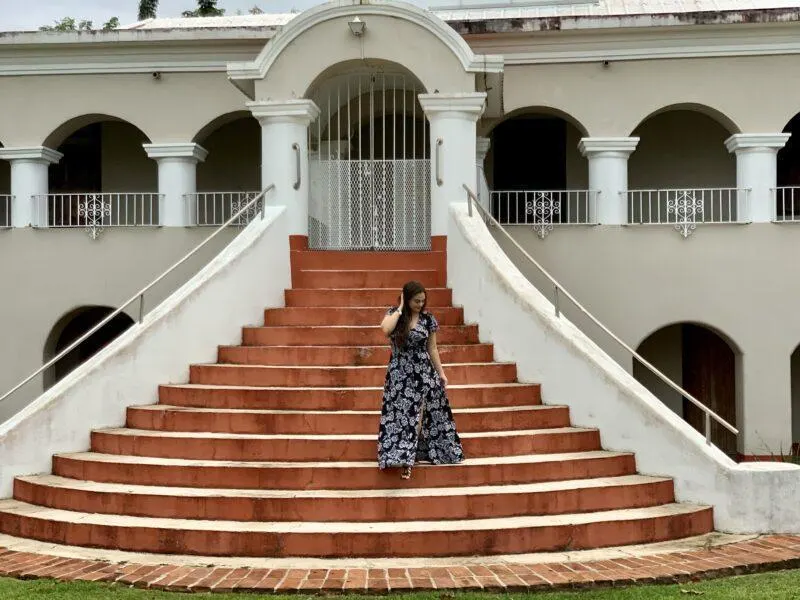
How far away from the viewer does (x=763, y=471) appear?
23.8 ft

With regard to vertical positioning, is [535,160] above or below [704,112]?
below

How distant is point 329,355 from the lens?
890 cm

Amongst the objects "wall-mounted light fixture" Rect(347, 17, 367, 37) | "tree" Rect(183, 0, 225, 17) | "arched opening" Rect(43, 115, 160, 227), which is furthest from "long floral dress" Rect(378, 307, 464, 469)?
"tree" Rect(183, 0, 225, 17)

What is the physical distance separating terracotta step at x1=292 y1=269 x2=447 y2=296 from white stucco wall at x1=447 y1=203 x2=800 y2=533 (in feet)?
2.32

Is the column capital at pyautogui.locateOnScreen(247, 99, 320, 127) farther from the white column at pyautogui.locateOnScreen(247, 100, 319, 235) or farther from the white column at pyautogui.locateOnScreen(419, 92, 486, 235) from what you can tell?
the white column at pyautogui.locateOnScreen(419, 92, 486, 235)

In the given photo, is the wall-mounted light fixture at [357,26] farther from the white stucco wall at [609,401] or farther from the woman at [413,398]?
the woman at [413,398]

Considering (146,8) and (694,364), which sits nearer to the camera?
(694,364)

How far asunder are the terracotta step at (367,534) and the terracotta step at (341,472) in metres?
0.42

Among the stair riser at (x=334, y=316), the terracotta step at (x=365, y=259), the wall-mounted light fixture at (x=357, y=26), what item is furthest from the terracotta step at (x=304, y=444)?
the wall-mounted light fixture at (x=357, y=26)

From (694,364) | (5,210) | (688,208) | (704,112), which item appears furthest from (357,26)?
(694,364)

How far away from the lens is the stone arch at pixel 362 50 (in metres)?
10.7

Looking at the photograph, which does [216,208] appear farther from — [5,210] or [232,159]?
[5,210]

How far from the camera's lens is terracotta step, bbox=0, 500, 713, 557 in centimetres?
647

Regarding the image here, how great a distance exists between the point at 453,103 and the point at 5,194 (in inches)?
328
